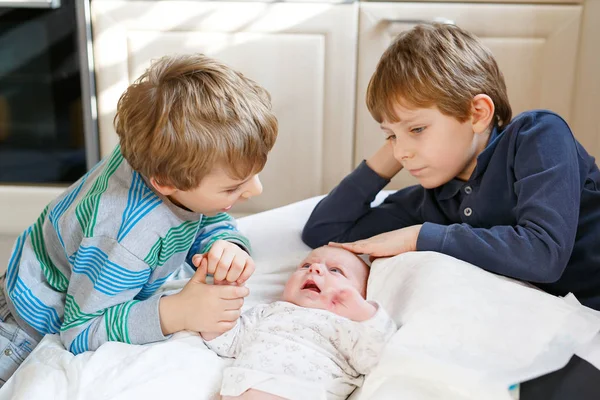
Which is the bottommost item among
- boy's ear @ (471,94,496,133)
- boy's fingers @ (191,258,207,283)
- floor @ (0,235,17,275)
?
floor @ (0,235,17,275)

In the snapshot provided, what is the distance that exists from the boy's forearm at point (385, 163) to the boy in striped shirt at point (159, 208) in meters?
0.39

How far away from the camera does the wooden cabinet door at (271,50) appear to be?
2113mm

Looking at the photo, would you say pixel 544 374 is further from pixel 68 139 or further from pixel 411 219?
pixel 68 139

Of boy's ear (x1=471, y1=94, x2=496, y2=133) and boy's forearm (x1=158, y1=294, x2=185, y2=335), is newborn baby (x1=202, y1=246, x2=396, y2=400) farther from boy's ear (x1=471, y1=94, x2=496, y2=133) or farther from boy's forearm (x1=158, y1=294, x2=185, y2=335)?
boy's ear (x1=471, y1=94, x2=496, y2=133)

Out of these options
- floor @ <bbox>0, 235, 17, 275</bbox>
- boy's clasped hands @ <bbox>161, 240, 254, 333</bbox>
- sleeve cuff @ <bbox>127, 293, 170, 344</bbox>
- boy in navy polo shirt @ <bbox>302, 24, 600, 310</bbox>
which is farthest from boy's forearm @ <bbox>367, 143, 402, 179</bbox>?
floor @ <bbox>0, 235, 17, 275</bbox>

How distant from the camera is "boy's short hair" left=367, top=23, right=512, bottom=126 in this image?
1203 millimetres

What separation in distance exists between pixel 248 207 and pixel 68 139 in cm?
61

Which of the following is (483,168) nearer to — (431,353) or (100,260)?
(431,353)

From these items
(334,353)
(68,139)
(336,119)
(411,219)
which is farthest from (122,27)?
(334,353)

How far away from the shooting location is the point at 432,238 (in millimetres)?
1163

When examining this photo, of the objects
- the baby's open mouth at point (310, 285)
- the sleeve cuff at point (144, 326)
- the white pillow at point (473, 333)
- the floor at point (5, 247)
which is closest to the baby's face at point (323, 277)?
the baby's open mouth at point (310, 285)

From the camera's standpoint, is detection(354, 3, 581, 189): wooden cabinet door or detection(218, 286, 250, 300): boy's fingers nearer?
detection(218, 286, 250, 300): boy's fingers

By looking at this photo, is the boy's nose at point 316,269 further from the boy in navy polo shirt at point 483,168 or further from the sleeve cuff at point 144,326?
the sleeve cuff at point 144,326

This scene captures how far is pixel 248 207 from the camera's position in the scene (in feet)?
7.53
